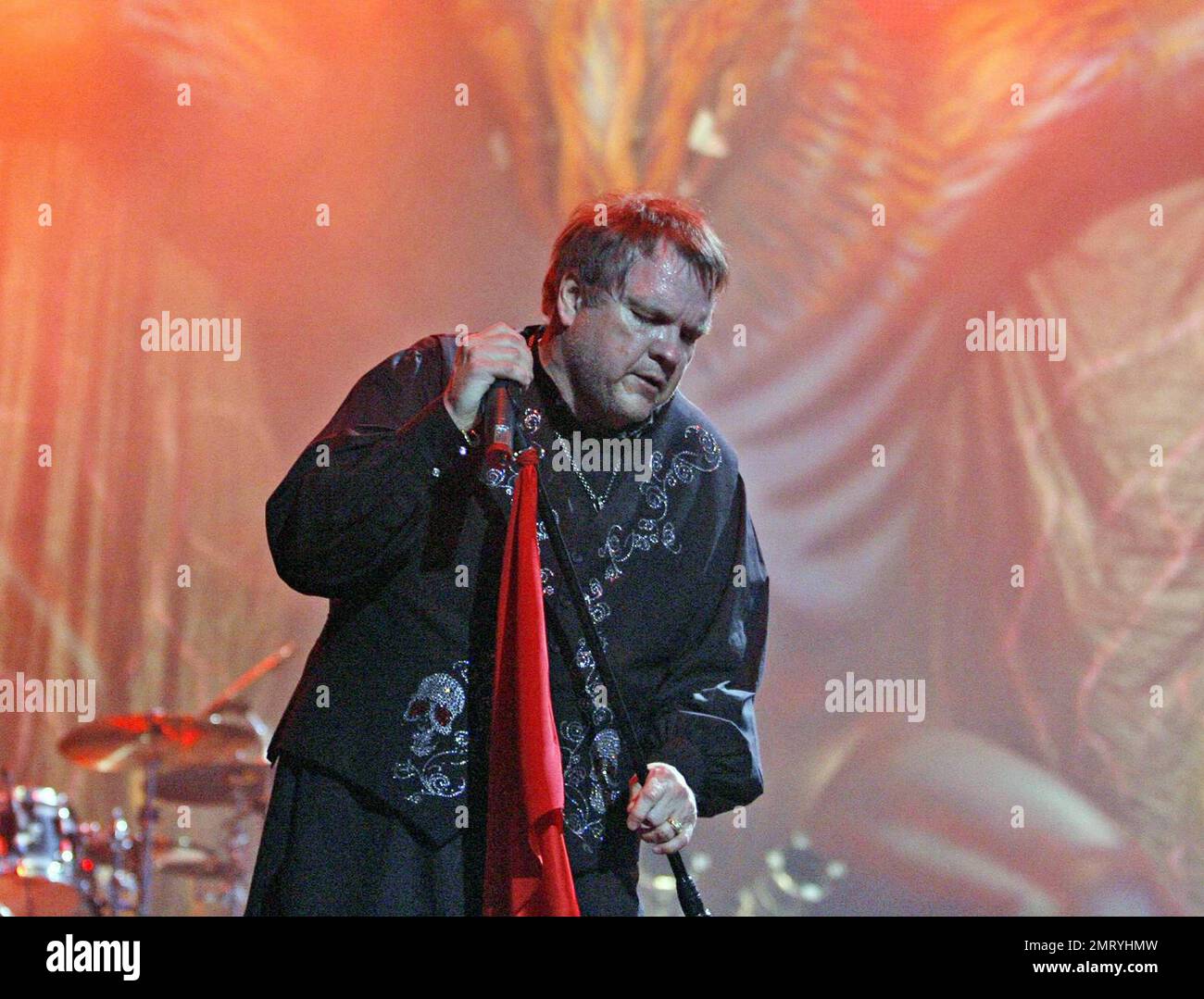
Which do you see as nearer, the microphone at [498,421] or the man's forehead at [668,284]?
the microphone at [498,421]

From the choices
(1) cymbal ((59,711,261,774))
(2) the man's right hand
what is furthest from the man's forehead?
(1) cymbal ((59,711,261,774))

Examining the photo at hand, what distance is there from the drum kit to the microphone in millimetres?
2710

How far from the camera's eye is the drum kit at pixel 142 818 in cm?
438

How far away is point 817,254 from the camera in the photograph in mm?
4668

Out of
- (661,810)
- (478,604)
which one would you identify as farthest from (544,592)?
(661,810)

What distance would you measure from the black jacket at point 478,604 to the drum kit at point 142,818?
247 centimetres

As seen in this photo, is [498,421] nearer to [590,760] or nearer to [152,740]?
[590,760]

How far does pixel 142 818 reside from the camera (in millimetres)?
4543

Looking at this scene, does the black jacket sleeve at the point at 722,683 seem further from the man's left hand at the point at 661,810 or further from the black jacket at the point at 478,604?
the man's left hand at the point at 661,810

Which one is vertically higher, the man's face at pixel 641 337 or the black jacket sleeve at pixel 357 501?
the man's face at pixel 641 337

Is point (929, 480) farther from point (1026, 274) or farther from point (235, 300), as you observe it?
point (235, 300)

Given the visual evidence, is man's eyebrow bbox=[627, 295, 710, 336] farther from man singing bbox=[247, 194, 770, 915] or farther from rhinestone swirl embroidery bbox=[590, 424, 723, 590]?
rhinestone swirl embroidery bbox=[590, 424, 723, 590]

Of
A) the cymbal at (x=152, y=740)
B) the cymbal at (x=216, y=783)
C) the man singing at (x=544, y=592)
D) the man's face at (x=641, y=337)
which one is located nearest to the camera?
the man singing at (x=544, y=592)

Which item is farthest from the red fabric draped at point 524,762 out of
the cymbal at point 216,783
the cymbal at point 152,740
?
the cymbal at point 216,783
